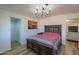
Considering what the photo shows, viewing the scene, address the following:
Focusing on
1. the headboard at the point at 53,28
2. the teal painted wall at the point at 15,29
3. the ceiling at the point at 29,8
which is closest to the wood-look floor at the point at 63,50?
the teal painted wall at the point at 15,29

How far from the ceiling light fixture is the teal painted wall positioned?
0.39 m

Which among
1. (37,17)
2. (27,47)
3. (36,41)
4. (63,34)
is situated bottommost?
(27,47)

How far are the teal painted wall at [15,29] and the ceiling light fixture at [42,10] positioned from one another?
0.39 metres

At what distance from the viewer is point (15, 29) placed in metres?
1.70

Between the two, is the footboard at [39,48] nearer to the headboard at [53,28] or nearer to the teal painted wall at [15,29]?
the teal painted wall at [15,29]

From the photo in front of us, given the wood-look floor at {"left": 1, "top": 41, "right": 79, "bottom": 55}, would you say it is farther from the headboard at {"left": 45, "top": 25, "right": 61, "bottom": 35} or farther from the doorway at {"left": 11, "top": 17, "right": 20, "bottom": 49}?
the headboard at {"left": 45, "top": 25, "right": 61, "bottom": 35}

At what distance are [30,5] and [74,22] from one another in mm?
897

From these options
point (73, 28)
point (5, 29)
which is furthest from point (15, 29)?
point (73, 28)

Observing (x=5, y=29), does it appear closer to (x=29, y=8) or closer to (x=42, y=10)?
(x=29, y=8)

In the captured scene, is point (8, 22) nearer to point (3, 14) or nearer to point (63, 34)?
point (3, 14)

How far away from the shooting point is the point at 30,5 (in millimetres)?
1561

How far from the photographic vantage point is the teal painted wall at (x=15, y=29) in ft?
5.38

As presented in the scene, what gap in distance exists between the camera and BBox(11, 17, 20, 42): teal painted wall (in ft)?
5.38
